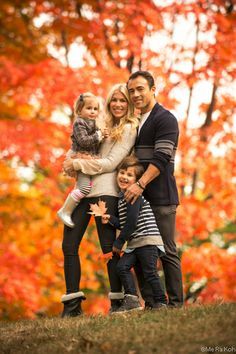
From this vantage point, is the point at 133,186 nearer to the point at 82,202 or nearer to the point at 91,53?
the point at 82,202

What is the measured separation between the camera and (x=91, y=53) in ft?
31.9

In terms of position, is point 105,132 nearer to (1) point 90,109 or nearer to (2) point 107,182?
(1) point 90,109

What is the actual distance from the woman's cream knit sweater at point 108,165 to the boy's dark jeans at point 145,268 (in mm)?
563

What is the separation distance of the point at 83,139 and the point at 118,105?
1.43 feet

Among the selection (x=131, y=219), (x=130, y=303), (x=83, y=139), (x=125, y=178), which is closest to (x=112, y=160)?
(x=125, y=178)

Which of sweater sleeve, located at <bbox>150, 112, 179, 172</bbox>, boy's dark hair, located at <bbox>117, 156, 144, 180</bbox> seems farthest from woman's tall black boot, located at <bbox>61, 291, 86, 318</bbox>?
sweater sleeve, located at <bbox>150, 112, 179, 172</bbox>

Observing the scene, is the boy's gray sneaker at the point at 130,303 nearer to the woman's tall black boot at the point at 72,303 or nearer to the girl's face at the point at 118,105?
the woman's tall black boot at the point at 72,303

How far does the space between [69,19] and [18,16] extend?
7.01 ft

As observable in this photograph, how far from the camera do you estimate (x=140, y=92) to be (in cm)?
535

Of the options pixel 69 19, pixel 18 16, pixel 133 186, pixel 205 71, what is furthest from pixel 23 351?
pixel 18 16

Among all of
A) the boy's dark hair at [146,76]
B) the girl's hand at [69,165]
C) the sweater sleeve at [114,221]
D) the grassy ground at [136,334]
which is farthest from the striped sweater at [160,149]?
the grassy ground at [136,334]

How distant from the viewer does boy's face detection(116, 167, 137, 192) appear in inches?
206

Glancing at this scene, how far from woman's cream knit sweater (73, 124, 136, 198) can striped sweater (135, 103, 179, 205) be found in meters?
0.12

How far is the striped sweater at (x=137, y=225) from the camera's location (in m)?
5.09
